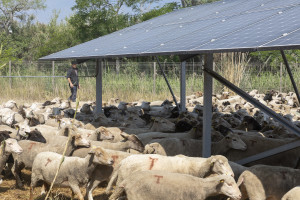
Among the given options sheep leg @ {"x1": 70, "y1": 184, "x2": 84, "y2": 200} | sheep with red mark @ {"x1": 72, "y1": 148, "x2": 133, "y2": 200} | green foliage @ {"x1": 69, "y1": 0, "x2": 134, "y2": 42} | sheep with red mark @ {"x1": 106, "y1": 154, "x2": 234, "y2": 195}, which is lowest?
sheep leg @ {"x1": 70, "y1": 184, "x2": 84, "y2": 200}

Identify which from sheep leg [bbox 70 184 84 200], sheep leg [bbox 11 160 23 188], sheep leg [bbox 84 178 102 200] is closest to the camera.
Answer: sheep leg [bbox 70 184 84 200]

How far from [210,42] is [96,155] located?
2.70m

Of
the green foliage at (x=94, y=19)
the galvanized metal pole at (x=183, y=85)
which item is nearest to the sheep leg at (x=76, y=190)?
the galvanized metal pole at (x=183, y=85)

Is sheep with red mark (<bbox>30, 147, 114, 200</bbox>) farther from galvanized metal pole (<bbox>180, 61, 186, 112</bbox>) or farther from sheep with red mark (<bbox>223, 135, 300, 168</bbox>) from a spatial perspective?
galvanized metal pole (<bbox>180, 61, 186, 112</bbox>)

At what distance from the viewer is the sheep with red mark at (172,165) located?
7125 mm

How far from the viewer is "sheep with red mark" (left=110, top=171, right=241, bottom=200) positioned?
6.23 meters

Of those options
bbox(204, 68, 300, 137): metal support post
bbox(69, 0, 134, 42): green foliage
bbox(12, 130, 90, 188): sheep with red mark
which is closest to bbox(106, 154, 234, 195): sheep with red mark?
bbox(204, 68, 300, 137): metal support post

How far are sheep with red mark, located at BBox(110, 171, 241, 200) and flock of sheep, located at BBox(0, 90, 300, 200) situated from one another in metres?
0.01

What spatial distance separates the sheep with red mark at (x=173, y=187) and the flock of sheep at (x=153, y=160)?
0.01 metres

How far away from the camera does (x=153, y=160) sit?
7.30m

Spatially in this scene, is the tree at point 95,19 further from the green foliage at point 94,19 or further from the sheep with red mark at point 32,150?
the sheep with red mark at point 32,150

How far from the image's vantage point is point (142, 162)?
7266 mm

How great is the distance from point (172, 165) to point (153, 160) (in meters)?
0.31

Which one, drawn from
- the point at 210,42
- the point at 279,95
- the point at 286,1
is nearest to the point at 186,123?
the point at 286,1
